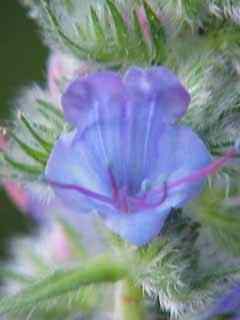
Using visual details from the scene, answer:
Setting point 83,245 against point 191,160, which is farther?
point 83,245

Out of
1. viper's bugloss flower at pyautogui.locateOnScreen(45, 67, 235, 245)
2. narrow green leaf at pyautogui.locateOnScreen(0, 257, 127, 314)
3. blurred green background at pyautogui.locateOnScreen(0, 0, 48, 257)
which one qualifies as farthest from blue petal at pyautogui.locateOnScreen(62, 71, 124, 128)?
blurred green background at pyautogui.locateOnScreen(0, 0, 48, 257)

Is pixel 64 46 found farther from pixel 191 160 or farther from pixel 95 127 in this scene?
pixel 191 160

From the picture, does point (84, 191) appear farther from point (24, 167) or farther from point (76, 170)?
point (24, 167)

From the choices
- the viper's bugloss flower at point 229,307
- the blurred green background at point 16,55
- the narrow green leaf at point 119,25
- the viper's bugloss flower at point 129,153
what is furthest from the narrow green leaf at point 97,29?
the blurred green background at point 16,55

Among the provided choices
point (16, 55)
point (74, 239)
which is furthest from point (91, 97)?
point (16, 55)

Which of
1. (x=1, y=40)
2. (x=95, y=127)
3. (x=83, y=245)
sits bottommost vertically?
(x=1, y=40)

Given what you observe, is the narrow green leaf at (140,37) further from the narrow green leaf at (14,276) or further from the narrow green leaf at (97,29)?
the narrow green leaf at (14,276)

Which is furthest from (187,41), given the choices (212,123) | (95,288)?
(95,288)
